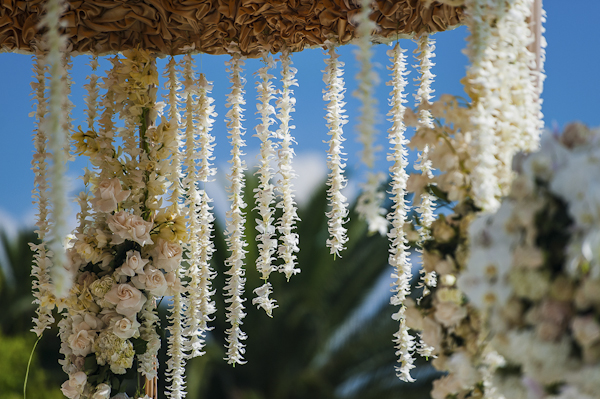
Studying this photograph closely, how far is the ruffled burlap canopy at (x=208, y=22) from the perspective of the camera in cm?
192

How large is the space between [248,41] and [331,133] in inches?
20.5

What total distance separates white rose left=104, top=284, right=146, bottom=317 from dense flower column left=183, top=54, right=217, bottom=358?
0.31 meters

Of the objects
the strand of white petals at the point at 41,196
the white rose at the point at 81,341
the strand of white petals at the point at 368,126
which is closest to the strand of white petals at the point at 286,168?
the white rose at the point at 81,341

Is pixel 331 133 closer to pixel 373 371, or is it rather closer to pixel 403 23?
pixel 403 23

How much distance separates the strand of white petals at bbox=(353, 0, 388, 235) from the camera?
1017 millimetres

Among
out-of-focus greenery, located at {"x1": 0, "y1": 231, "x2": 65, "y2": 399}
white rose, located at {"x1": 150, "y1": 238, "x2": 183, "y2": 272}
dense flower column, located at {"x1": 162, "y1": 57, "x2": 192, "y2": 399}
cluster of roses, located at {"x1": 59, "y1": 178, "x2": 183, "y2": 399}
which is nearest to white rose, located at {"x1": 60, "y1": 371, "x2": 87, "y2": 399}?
cluster of roses, located at {"x1": 59, "y1": 178, "x2": 183, "y2": 399}

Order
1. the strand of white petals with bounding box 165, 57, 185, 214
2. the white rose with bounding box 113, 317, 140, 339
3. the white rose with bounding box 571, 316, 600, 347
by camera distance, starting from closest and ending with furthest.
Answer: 1. the white rose with bounding box 571, 316, 600, 347
2. the white rose with bounding box 113, 317, 140, 339
3. the strand of white petals with bounding box 165, 57, 185, 214

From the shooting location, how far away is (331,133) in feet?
6.93

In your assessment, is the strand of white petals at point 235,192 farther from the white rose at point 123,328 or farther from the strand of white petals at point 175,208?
the white rose at point 123,328

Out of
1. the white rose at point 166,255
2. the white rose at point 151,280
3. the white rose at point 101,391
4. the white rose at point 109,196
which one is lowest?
the white rose at point 101,391

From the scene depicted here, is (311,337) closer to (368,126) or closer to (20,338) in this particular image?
(20,338)

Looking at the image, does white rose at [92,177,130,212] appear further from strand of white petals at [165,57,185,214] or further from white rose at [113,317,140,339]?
white rose at [113,317,140,339]

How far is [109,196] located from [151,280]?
1.18 ft

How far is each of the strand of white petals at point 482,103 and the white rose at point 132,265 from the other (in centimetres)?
130
